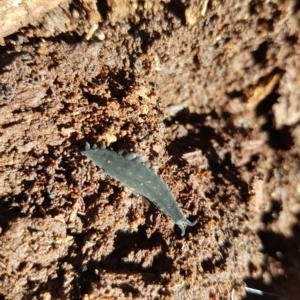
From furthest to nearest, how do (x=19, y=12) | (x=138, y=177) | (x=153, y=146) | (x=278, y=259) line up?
1. (x=278, y=259)
2. (x=153, y=146)
3. (x=138, y=177)
4. (x=19, y=12)

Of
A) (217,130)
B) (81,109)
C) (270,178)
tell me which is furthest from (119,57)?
(270,178)

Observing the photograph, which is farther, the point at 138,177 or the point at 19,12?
the point at 138,177

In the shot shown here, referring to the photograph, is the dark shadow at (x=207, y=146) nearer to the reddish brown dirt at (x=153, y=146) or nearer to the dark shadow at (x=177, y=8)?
the reddish brown dirt at (x=153, y=146)

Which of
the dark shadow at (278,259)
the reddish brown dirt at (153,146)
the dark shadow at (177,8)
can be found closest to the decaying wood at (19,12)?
the reddish brown dirt at (153,146)

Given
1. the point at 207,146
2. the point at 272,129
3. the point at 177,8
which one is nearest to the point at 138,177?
the point at 207,146

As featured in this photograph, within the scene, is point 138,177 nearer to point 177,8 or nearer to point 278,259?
point 177,8

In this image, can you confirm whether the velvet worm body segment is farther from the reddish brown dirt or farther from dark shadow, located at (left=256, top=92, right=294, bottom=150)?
Result: dark shadow, located at (left=256, top=92, right=294, bottom=150)

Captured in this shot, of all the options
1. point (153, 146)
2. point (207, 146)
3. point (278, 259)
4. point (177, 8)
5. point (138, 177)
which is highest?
point (177, 8)
